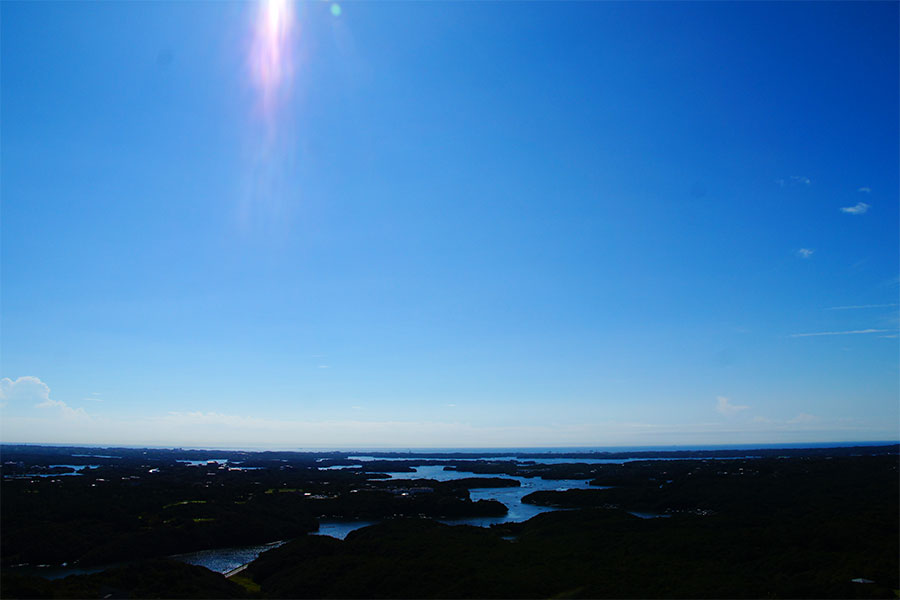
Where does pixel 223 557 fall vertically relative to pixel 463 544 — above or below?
below

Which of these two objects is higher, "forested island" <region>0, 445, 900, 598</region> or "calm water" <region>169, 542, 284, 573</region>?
"forested island" <region>0, 445, 900, 598</region>

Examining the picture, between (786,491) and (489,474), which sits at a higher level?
(786,491)

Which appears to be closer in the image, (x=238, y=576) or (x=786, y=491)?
(x=238, y=576)

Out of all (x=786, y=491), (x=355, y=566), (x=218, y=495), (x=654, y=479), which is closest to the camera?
(x=355, y=566)

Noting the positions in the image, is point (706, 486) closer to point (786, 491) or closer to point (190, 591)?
point (786, 491)

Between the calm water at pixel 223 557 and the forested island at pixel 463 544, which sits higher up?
the forested island at pixel 463 544

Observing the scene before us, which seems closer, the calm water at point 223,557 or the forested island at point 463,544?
the forested island at point 463,544

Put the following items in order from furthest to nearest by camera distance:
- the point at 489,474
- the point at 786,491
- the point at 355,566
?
the point at 489,474, the point at 786,491, the point at 355,566

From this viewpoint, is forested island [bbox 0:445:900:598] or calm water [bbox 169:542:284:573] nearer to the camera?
forested island [bbox 0:445:900:598]

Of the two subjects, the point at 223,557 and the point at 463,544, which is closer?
the point at 463,544

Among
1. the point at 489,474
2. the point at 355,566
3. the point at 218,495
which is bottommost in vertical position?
the point at 489,474

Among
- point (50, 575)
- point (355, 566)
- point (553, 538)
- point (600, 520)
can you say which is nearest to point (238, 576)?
point (355, 566)
